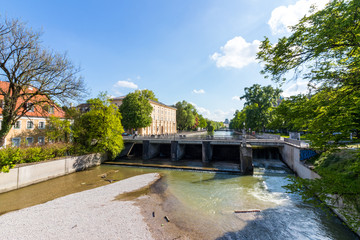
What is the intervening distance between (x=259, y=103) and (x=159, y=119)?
1414 inches

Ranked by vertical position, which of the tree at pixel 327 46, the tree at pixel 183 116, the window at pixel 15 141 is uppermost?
the tree at pixel 183 116

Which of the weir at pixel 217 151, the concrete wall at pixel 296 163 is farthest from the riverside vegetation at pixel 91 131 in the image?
the concrete wall at pixel 296 163

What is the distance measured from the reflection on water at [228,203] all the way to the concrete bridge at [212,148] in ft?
9.23

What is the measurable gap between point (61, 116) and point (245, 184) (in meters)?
33.6

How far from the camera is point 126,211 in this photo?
423 inches

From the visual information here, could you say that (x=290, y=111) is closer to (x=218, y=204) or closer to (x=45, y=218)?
(x=218, y=204)

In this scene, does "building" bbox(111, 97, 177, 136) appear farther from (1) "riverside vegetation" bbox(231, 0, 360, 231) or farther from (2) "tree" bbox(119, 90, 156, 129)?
(1) "riverside vegetation" bbox(231, 0, 360, 231)

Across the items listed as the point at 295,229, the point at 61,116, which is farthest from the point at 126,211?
the point at 61,116

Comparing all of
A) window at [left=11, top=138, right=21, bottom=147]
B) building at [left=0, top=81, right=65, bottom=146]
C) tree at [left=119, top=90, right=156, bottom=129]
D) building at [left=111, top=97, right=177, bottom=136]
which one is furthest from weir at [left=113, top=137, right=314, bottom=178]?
building at [left=111, top=97, right=177, bottom=136]

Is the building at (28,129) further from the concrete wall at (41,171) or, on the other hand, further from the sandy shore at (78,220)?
the sandy shore at (78,220)

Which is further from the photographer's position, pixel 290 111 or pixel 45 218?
pixel 45 218

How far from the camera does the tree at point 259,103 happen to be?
39469mm

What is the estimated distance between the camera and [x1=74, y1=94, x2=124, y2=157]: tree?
78.5 ft

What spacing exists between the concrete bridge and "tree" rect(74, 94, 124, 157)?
6.51 meters
